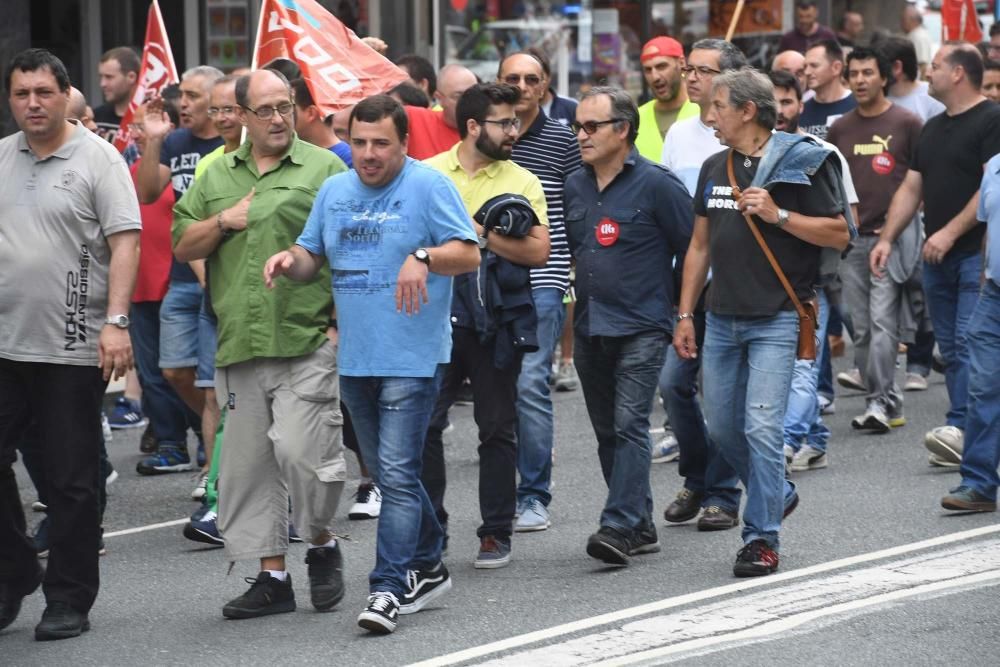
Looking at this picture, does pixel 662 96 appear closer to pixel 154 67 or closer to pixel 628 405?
pixel 628 405

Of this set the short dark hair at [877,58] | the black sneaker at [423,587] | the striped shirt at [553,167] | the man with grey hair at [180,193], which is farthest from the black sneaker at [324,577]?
the short dark hair at [877,58]

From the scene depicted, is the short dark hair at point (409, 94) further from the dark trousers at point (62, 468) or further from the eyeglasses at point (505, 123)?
the dark trousers at point (62, 468)

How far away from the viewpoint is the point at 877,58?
10953mm

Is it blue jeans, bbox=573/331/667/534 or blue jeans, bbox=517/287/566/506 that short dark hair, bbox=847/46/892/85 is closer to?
blue jeans, bbox=517/287/566/506

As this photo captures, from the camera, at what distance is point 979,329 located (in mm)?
8672

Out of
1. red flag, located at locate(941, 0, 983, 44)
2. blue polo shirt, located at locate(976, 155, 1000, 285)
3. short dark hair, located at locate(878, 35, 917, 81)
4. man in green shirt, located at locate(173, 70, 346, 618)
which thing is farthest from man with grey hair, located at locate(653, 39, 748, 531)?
red flag, located at locate(941, 0, 983, 44)

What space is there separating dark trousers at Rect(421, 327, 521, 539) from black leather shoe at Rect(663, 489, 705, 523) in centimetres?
104

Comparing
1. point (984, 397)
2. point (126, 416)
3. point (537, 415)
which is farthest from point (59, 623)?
point (126, 416)

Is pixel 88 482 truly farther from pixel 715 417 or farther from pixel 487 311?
pixel 715 417

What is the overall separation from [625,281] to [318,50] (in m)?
2.94

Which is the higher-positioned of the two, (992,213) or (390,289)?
(992,213)

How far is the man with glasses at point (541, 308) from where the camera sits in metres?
8.57

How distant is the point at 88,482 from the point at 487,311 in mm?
1806

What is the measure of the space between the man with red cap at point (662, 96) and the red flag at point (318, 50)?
1.53 meters
